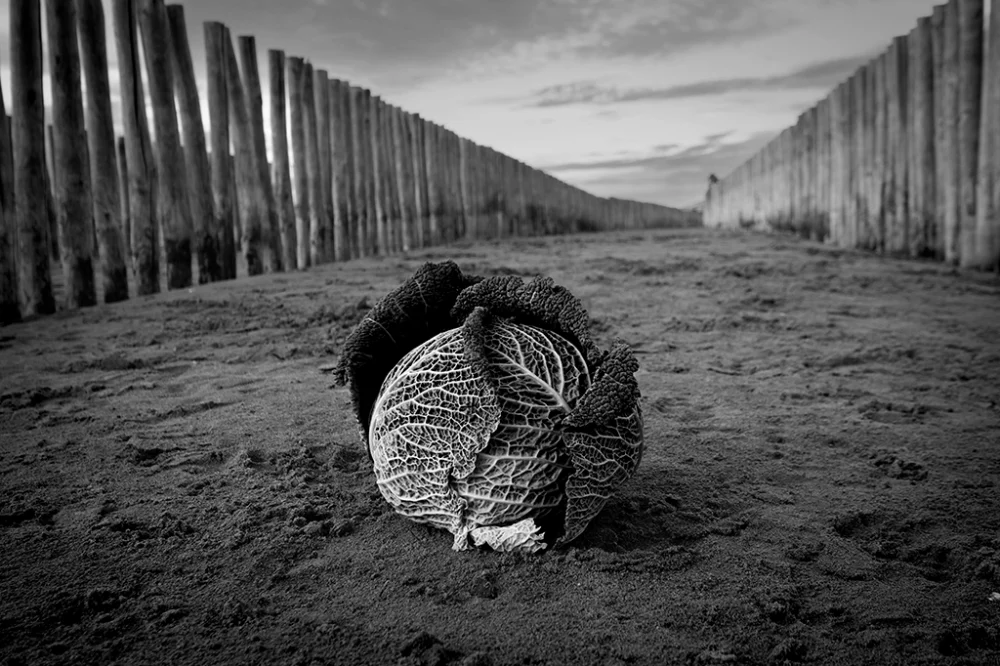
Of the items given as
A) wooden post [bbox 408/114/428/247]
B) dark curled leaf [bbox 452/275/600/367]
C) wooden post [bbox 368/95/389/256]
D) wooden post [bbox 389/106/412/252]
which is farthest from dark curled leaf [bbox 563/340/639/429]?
wooden post [bbox 408/114/428/247]

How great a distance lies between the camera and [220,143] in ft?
29.2

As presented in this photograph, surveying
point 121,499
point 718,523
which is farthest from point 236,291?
point 718,523

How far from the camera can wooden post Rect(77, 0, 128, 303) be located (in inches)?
280

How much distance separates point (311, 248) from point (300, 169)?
1132 mm

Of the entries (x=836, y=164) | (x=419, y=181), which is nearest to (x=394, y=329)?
(x=419, y=181)

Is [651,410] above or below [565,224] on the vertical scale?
below

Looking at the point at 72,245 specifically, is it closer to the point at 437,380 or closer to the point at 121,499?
the point at 121,499

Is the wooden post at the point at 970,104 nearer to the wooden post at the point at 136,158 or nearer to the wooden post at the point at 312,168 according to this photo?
the wooden post at the point at 312,168

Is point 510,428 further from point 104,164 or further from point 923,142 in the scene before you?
point 923,142

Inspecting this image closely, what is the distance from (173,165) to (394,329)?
6047mm

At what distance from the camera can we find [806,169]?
1941cm

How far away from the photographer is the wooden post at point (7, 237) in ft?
20.7

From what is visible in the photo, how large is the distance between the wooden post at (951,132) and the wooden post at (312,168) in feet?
27.4

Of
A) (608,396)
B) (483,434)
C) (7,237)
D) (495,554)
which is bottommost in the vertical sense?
(495,554)
